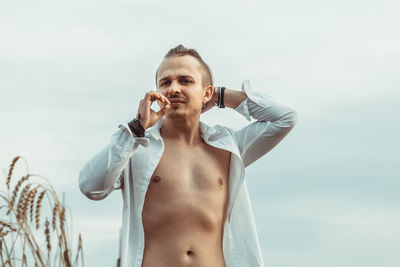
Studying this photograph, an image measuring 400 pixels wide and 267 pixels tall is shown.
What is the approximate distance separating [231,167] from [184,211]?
1.45ft

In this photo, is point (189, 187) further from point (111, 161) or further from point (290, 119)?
point (290, 119)

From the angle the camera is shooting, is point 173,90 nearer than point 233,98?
Yes

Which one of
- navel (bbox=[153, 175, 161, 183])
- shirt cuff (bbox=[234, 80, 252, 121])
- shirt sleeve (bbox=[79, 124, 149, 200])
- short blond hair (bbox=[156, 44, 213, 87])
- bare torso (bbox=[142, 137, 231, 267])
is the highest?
short blond hair (bbox=[156, 44, 213, 87])

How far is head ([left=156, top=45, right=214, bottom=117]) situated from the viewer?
128 inches

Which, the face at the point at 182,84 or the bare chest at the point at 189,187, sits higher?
the face at the point at 182,84

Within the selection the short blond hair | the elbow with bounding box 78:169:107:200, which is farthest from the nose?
the elbow with bounding box 78:169:107:200

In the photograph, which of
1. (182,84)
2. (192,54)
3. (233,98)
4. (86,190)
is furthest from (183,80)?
(86,190)

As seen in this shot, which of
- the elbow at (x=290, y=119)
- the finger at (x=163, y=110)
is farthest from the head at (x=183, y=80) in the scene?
the elbow at (x=290, y=119)

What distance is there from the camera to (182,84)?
3.27m

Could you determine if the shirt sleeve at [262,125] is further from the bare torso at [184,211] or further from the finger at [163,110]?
the finger at [163,110]

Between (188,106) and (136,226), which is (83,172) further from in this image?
(188,106)

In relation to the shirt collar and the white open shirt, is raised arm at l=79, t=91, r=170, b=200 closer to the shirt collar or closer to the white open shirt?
the white open shirt

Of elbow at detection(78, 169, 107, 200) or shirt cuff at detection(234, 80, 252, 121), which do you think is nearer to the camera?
elbow at detection(78, 169, 107, 200)

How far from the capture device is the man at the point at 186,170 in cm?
298
